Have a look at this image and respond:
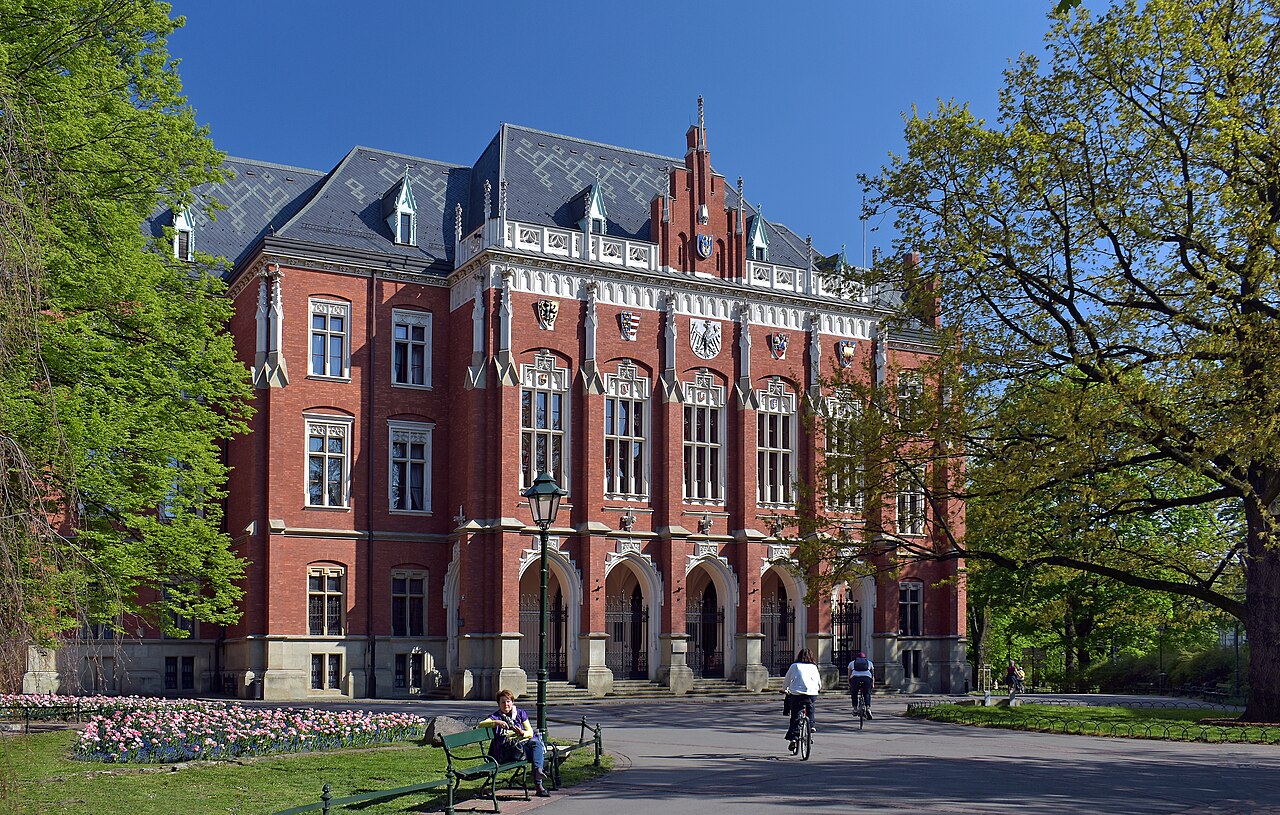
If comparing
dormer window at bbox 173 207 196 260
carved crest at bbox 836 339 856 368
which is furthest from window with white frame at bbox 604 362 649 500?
dormer window at bbox 173 207 196 260

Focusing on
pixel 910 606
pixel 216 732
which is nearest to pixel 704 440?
pixel 910 606

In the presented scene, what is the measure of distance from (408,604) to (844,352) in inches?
652

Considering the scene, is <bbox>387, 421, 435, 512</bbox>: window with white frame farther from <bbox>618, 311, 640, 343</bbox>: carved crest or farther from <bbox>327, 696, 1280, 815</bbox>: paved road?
<bbox>327, 696, 1280, 815</bbox>: paved road

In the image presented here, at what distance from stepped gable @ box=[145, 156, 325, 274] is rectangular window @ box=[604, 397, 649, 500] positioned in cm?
1255

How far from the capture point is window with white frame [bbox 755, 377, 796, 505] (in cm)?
4278

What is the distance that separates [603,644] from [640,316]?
33.1 feet

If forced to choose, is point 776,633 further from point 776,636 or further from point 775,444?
point 775,444

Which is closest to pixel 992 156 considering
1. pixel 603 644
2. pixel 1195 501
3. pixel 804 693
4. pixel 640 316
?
pixel 1195 501

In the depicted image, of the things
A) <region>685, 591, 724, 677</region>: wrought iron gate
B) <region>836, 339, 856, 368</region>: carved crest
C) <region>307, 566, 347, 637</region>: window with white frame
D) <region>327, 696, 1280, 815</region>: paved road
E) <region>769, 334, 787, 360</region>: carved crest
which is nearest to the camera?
<region>327, 696, 1280, 815</region>: paved road

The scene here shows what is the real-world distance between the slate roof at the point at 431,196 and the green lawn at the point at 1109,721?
19.3m

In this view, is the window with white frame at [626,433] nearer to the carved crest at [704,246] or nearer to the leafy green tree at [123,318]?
the carved crest at [704,246]

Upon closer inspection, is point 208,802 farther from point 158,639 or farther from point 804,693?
point 158,639

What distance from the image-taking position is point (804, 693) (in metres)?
19.8

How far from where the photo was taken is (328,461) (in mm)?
38344
